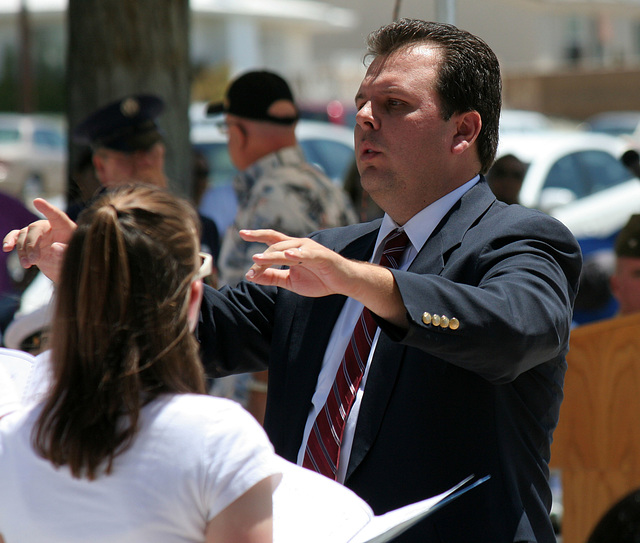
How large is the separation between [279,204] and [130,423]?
8.45 feet

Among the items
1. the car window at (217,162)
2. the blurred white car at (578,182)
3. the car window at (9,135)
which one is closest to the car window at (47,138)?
the car window at (9,135)

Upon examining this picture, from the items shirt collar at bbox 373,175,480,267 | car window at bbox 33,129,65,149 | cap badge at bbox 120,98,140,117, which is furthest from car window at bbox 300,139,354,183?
car window at bbox 33,129,65,149

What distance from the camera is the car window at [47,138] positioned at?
68.8 feet

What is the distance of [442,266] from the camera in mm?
1878

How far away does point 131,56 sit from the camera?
190 inches

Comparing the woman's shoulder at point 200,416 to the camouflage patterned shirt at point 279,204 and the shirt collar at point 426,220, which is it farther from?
the camouflage patterned shirt at point 279,204

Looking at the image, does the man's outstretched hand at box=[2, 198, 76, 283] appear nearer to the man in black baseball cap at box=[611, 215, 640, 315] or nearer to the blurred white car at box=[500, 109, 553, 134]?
the man in black baseball cap at box=[611, 215, 640, 315]

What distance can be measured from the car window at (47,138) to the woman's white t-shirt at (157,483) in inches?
814

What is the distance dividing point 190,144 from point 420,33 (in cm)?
322

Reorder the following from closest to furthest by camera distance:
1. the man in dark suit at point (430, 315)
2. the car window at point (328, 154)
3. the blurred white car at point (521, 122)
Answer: the man in dark suit at point (430, 315) < the car window at point (328, 154) < the blurred white car at point (521, 122)

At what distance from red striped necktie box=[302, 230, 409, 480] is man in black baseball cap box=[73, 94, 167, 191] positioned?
2161 mm

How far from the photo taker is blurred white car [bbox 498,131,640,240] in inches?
332

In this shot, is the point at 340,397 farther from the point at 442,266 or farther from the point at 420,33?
the point at 420,33

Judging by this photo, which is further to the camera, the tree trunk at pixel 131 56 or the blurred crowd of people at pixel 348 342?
the tree trunk at pixel 131 56
